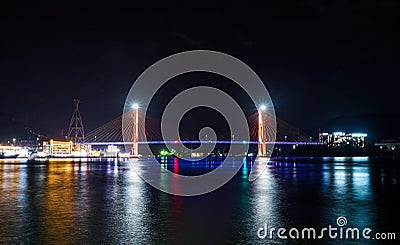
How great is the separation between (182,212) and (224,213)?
3.57 feet

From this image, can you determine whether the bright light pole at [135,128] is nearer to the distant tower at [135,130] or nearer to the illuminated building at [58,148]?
the distant tower at [135,130]

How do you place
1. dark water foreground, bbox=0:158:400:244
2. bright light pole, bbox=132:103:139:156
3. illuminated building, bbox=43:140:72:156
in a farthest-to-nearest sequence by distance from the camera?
illuminated building, bbox=43:140:72:156 → bright light pole, bbox=132:103:139:156 → dark water foreground, bbox=0:158:400:244

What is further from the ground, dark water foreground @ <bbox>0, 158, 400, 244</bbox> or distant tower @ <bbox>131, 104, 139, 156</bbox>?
distant tower @ <bbox>131, 104, 139, 156</bbox>

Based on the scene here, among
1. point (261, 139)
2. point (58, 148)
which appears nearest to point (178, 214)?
point (261, 139)

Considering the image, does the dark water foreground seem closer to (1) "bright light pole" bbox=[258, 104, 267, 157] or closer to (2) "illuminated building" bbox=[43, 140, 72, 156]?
(1) "bright light pole" bbox=[258, 104, 267, 157]

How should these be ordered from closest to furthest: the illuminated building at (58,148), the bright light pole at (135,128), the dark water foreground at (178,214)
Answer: the dark water foreground at (178,214) < the bright light pole at (135,128) < the illuminated building at (58,148)

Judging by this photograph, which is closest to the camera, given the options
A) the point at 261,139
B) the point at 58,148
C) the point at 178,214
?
the point at 178,214

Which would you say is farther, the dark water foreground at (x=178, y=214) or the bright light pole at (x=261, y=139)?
the bright light pole at (x=261, y=139)

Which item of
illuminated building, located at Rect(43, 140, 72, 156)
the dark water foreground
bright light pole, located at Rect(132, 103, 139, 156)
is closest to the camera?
the dark water foreground

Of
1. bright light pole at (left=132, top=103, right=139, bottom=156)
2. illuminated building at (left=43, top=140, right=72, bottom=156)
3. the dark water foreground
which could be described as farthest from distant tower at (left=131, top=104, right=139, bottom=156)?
the dark water foreground

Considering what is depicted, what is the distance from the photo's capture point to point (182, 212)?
11.2 meters

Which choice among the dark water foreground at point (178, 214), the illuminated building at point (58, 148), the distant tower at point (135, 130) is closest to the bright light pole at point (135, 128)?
the distant tower at point (135, 130)

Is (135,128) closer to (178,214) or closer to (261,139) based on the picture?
(261,139)

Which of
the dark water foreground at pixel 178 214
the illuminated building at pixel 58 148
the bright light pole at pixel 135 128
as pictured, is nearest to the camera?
the dark water foreground at pixel 178 214
